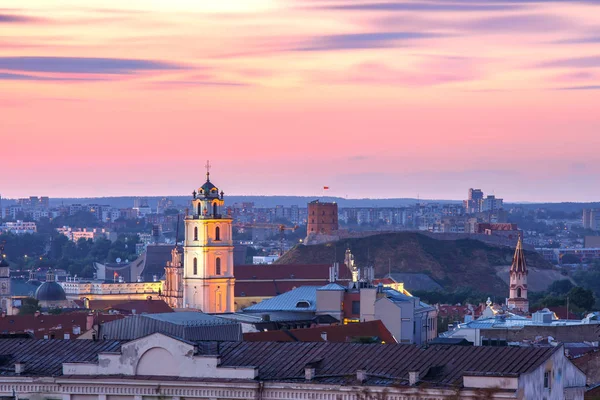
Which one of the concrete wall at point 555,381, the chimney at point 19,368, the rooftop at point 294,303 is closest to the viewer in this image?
the concrete wall at point 555,381

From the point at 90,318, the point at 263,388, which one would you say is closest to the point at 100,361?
the point at 263,388

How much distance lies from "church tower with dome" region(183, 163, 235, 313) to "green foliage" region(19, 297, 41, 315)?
11614 millimetres

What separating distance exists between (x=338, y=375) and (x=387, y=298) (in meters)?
59.6

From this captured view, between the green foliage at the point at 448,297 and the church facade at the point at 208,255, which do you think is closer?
the church facade at the point at 208,255

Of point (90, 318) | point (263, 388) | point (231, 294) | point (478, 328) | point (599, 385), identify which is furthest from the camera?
point (231, 294)

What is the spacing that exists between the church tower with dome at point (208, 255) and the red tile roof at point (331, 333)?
165ft

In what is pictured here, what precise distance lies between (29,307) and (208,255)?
19.4 m

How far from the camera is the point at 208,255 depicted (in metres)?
135

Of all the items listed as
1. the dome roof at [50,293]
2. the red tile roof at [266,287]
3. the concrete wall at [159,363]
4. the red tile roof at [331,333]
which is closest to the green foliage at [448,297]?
the red tile roof at [266,287]

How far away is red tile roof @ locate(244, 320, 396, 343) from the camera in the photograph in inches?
2753

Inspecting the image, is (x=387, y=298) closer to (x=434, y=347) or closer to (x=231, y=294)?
(x=231, y=294)

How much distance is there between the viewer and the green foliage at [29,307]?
140 meters

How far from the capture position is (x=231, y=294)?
5300 inches

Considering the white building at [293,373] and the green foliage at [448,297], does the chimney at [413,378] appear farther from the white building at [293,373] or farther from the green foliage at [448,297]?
the green foliage at [448,297]
